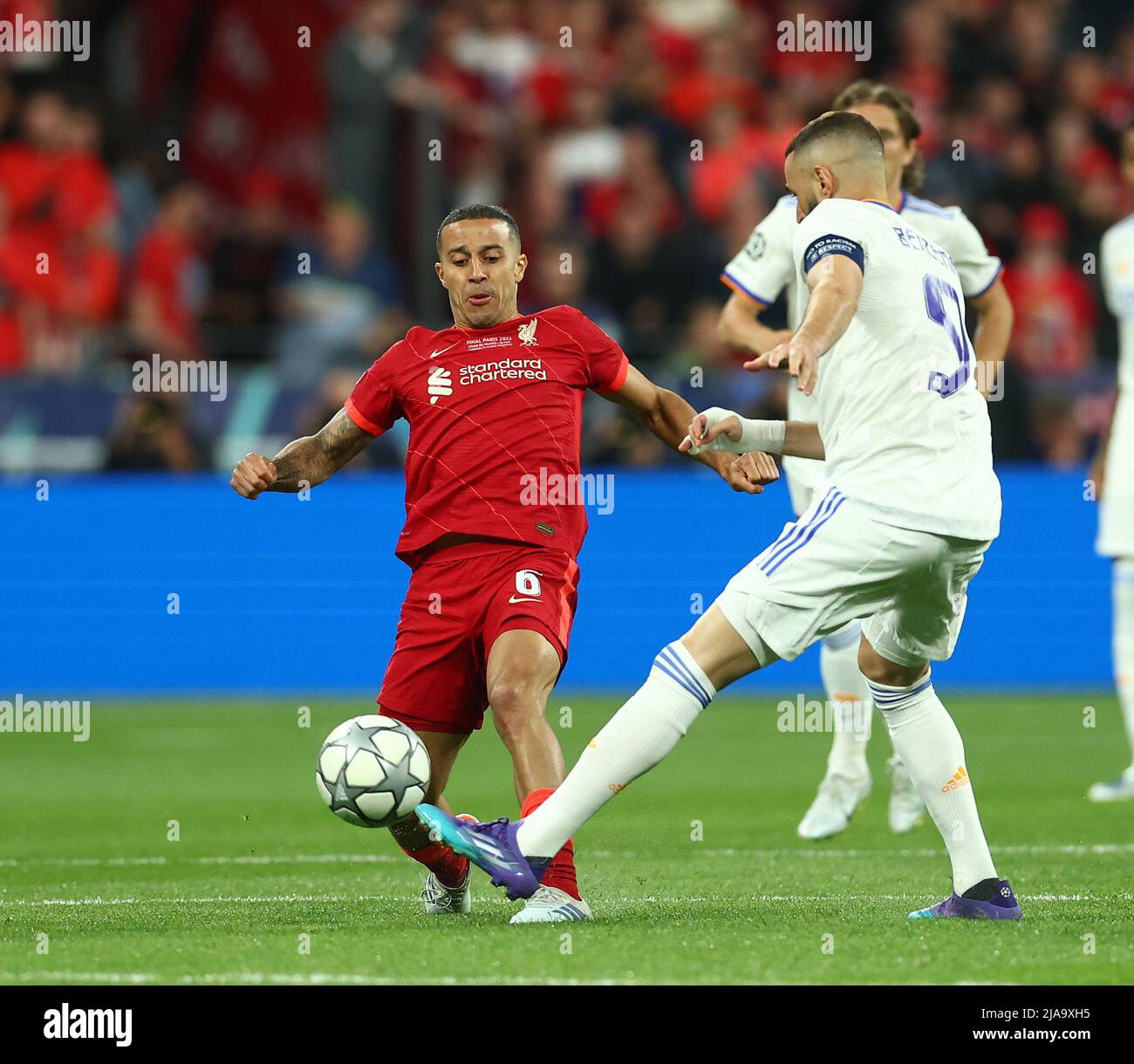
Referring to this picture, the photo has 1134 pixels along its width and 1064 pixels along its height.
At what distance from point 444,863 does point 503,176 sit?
10066mm

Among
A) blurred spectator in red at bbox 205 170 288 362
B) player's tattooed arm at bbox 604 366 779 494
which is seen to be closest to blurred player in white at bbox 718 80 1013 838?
player's tattooed arm at bbox 604 366 779 494

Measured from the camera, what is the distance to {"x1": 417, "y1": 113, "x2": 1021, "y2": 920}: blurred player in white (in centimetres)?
534

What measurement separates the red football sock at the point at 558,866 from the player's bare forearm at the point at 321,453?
1170 millimetres

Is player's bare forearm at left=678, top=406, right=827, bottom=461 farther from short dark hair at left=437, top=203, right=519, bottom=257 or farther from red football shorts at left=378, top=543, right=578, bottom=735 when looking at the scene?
short dark hair at left=437, top=203, right=519, bottom=257

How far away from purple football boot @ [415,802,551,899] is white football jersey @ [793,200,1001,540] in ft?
4.08

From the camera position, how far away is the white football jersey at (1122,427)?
8609 millimetres

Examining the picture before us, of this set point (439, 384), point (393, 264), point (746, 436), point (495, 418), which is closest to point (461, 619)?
point (495, 418)

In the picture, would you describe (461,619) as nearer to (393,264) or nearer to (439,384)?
(439,384)

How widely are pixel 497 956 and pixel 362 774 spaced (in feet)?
2.56

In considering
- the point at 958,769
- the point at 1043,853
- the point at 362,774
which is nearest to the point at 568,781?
the point at 362,774

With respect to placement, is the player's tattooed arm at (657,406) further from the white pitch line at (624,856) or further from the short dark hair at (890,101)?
the short dark hair at (890,101)

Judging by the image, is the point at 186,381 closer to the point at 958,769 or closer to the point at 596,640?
the point at 596,640

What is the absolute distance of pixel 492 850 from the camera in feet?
17.6

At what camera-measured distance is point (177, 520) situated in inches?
509
